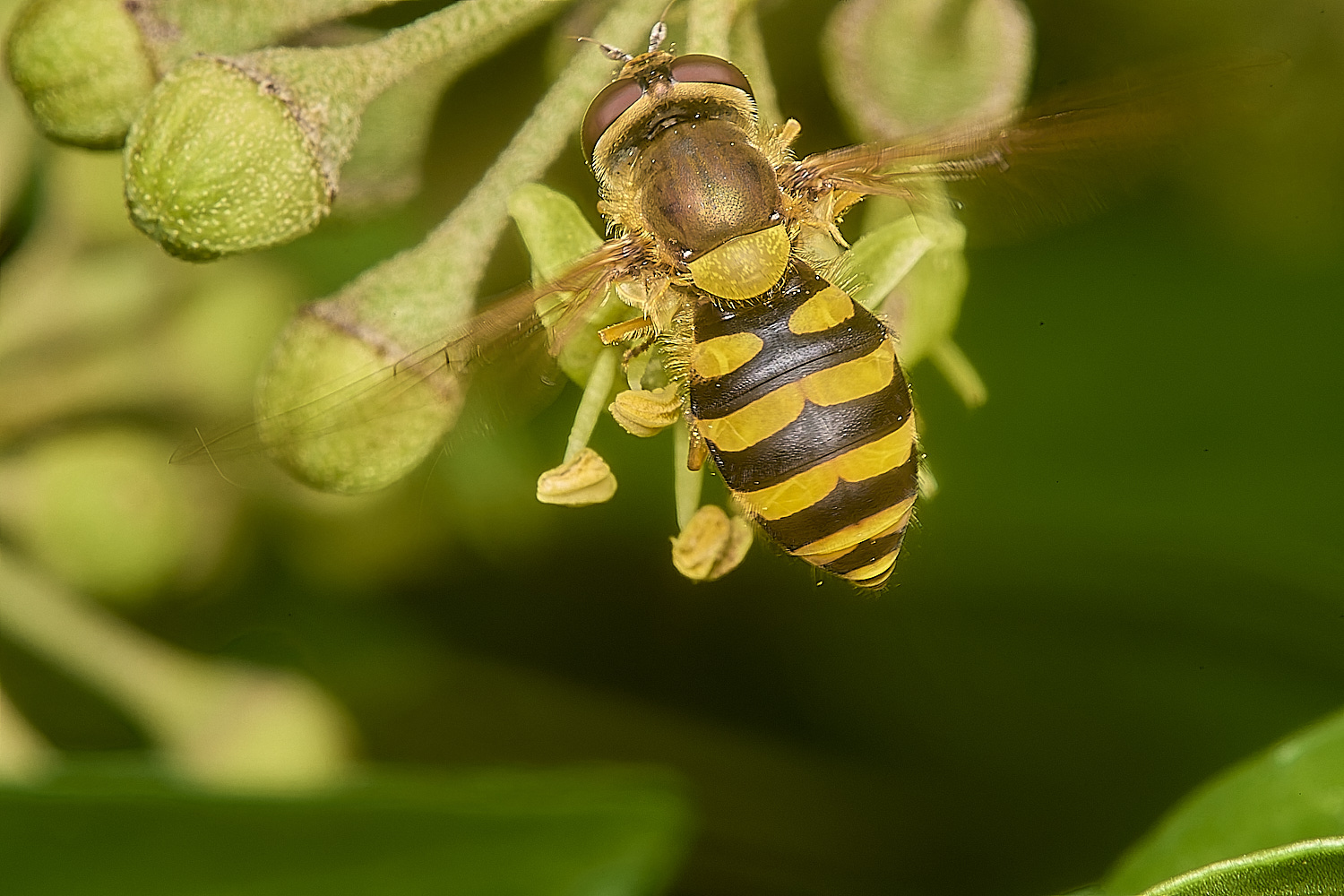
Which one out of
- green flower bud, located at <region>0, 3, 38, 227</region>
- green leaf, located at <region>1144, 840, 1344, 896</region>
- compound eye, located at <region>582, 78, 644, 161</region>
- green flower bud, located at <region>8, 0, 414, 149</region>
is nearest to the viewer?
green leaf, located at <region>1144, 840, 1344, 896</region>

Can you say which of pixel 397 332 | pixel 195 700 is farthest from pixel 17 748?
pixel 397 332

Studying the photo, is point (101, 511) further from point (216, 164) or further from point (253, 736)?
point (216, 164)

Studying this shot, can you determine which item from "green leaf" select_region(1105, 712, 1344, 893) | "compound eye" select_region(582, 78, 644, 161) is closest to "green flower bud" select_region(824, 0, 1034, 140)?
"compound eye" select_region(582, 78, 644, 161)

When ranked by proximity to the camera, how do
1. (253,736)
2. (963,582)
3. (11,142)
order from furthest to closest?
1. (963,582)
2. (253,736)
3. (11,142)

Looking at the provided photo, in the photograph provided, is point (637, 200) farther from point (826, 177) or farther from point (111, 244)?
point (111, 244)

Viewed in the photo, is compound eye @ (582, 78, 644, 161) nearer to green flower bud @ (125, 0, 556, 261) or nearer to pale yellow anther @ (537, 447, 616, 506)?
green flower bud @ (125, 0, 556, 261)

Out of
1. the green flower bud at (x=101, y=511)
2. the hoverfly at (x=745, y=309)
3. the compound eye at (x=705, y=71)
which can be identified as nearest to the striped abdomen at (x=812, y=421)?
the hoverfly at (x=745, y=309)
